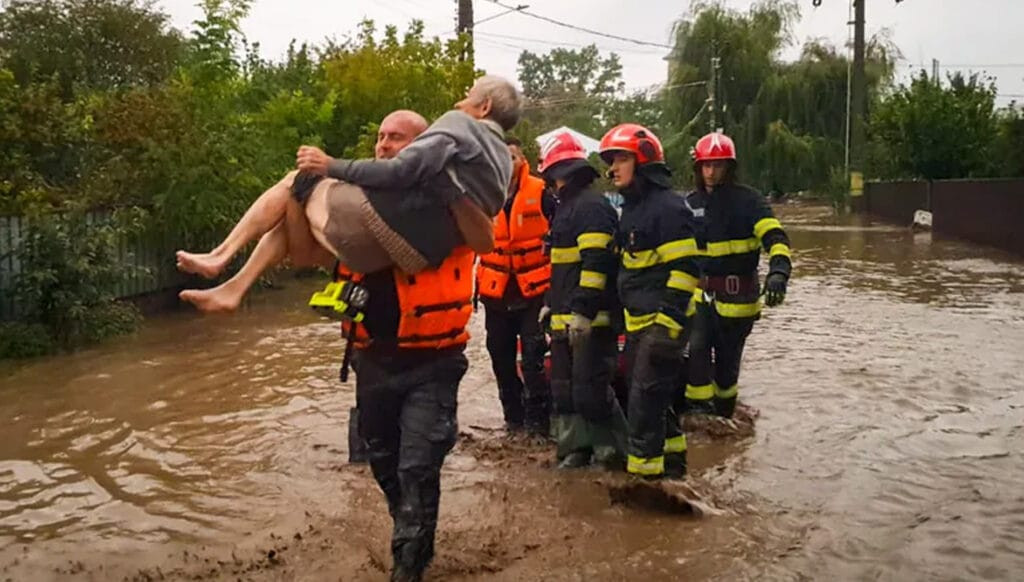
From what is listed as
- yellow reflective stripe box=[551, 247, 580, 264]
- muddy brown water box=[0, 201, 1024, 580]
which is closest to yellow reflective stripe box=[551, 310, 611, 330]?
yellow reflective stripe box=[551, 247, 580, 264]

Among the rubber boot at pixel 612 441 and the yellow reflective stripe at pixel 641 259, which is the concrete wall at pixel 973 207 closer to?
the rubber boot at pixel 612 441

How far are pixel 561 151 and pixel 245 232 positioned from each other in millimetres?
2830

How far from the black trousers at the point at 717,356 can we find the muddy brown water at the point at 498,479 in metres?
0.39

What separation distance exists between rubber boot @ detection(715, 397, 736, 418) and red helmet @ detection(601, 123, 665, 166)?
79.9 inches

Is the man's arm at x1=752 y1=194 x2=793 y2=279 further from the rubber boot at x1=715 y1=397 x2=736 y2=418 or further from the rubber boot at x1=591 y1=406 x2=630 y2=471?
the rubber boot at x1=591 y1=406 x2=630 y2=471

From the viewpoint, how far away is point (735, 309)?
23.9 feet

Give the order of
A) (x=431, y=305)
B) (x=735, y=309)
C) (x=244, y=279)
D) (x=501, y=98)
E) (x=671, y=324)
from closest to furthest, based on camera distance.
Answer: (x=244, y=279)
(x=431, y=305)
(x=501, y=98)
(x=671, y=324)
(x=735, y=309)

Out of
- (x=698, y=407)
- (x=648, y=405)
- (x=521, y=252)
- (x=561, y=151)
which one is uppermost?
(x=561, y=151)

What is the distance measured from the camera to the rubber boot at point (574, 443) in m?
6.54

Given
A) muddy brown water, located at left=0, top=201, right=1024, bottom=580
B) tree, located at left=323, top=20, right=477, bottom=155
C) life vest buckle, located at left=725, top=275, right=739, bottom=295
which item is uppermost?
tree, located at left=323, top=20, right=477, bottom=155

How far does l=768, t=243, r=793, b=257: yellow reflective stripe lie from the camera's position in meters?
6.93

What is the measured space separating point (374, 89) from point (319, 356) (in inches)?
407

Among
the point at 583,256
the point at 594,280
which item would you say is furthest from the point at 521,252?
the point at 594,280

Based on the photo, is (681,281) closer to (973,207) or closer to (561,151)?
(561,151)
